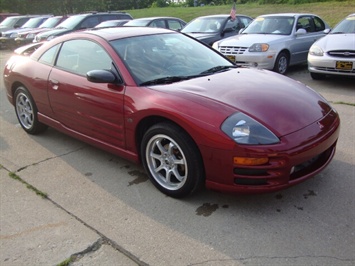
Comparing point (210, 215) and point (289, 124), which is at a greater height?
point (289, 124)

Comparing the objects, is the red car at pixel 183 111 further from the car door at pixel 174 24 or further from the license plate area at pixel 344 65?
the car door at pixel 174 24

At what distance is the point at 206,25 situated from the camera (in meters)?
10.6

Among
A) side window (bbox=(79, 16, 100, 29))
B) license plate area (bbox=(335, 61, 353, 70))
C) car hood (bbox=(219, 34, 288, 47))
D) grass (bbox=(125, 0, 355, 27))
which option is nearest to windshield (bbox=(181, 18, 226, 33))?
car hood (bbox=(219, 34, 288, 47))

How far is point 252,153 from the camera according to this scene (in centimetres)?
275

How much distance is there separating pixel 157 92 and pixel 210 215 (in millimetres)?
1170

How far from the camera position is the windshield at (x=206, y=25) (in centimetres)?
1045

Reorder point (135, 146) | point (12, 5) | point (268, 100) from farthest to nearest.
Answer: point (12, 5) < point (135, 146) < point (268, 100)

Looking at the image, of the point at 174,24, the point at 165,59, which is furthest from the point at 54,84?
the point at 174,24

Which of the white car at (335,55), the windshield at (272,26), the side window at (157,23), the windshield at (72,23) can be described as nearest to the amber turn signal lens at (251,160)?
the white car at (335,55)


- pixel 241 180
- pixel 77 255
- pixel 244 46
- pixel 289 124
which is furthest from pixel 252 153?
pixel 244 46

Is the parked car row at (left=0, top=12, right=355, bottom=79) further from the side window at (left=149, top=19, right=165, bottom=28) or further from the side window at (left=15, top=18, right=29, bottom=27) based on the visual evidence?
the side window at (left=15, top=18, right=29, bottom=27)

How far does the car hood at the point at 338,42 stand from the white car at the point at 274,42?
1.02 metres

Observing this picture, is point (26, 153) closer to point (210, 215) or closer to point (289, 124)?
point (210, 215)

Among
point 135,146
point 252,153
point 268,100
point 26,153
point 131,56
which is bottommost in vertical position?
point 26,153
